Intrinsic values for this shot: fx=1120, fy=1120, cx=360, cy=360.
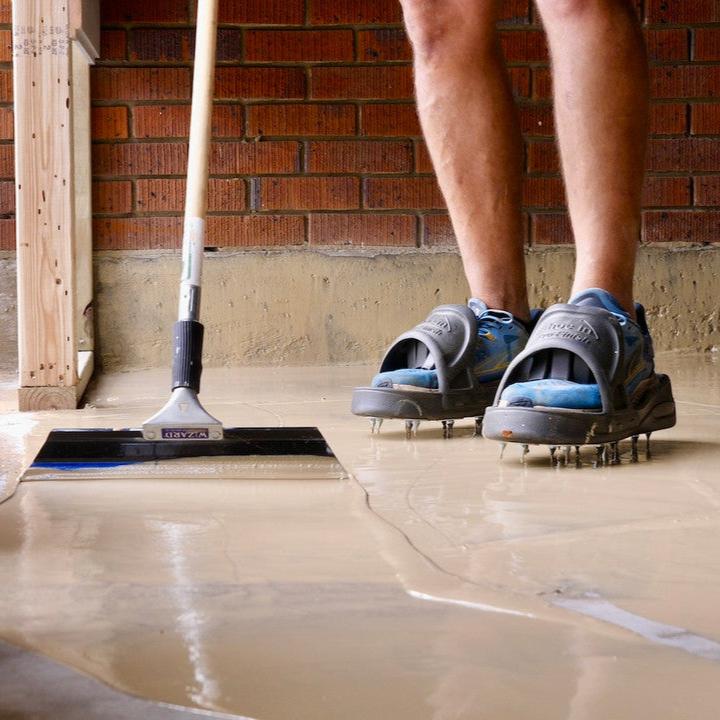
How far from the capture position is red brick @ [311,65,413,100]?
2943 mm

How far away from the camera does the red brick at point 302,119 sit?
9.62ft

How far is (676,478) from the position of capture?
47.8 inches

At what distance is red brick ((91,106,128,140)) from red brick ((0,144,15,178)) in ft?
0.75

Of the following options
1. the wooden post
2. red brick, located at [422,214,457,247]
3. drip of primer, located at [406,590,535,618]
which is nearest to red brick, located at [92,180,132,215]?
red brick, located at [422,214,457,247]

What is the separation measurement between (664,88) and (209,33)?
1.87m

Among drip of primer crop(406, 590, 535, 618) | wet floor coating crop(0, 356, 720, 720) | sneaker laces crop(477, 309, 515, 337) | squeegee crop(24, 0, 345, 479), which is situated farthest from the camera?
sneaker laces crop(477, 309, 515, 337)

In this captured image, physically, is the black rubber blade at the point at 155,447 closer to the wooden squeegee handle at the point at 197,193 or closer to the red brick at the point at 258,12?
the wooden squeegee handle at the point at 197,193

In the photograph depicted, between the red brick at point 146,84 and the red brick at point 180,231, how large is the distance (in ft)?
1.04

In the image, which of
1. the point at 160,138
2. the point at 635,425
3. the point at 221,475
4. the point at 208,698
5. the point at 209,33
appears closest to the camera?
the point at 208,698

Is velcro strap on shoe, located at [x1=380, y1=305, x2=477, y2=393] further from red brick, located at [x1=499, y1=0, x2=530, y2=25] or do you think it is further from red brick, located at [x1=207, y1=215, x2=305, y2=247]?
red brick, located at [x1=499, y1=0, x2=530, y2=25]

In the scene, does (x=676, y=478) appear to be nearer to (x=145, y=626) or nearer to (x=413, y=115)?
(x=145, y=626)

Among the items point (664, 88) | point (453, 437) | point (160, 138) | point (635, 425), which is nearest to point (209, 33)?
point (453, 437)

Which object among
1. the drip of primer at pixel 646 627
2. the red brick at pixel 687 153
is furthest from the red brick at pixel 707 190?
the drip of primer at pixel 646 627

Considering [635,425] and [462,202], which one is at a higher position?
[462,202]
